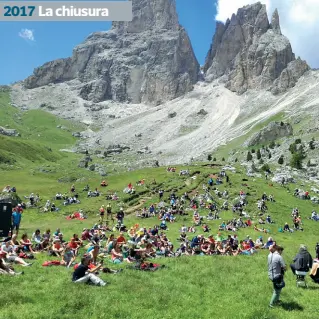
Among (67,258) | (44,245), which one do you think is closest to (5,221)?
(44,245)

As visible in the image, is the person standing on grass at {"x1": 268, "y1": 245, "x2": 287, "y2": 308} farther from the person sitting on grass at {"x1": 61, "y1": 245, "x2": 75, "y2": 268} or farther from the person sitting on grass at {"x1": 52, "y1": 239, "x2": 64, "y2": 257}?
the person sitting on grass at {"x1": 52, "y1": 239, "x2": 64, "y2": 257}

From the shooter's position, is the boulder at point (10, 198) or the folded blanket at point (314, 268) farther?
the boulder at point (10, 198)

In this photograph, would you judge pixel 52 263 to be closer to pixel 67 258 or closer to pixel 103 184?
pixel 67 258

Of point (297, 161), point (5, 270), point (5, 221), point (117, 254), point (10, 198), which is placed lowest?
point (117, 254)

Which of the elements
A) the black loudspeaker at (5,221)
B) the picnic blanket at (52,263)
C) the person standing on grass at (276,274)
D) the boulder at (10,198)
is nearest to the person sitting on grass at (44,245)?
→ the black loudspeaker at (5,221)

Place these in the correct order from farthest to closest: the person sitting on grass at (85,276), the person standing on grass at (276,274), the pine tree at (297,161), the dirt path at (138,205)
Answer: the pine tree at (297,161), the dirt path at (138,205), the person sitting on grass at (85,276), the person standing on grass at (276,274)

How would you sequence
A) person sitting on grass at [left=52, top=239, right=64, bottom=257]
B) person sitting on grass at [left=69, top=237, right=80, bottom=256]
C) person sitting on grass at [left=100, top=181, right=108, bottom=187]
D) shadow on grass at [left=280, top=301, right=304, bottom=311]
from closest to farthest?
shadow on grass at [left=280, top=301, right=304, bottom=311]
person sitting on grass at [left=52, top=239, right=64, bottom=257]
person sitting on grass at [left=69, top=237, right=80, bottom=256]
person sitting on grass at [left=100, top=181, right=108, bottom=187]

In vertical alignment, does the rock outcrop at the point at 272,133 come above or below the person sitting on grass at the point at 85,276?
above

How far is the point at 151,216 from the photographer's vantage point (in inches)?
1975

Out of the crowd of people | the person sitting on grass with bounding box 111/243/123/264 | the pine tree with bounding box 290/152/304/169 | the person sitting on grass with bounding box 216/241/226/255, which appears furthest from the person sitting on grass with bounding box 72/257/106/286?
the pine tree with bounding box 290/152/304/169

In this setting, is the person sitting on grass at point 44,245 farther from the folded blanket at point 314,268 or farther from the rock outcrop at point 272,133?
the rock outcrop at point 272,133

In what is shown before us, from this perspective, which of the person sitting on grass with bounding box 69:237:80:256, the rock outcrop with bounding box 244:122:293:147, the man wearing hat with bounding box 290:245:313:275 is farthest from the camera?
the rock outcrop with bounding box 244:122:293:147

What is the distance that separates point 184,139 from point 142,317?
578 feet

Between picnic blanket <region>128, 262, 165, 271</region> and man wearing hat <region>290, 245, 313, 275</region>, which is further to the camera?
picnic blanket <region>128, 262, 165, 271</region>
